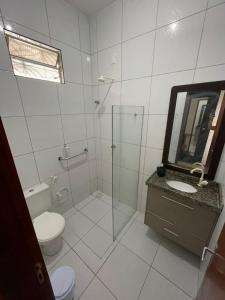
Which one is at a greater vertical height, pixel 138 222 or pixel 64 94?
pixel 64 94

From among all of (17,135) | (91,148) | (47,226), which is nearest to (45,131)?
(17,135)

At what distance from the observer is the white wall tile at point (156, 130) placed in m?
1.62

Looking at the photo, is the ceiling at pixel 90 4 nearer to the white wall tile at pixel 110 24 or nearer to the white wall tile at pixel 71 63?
the white wall tile at pixel 110 24

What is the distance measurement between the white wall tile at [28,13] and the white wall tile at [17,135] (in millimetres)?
919

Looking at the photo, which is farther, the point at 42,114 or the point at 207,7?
the point at 42,114

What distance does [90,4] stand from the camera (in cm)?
161

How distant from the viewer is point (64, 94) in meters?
1.76

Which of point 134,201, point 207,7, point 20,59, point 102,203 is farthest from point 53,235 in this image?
point 207,7

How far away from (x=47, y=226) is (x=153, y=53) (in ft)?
7.40

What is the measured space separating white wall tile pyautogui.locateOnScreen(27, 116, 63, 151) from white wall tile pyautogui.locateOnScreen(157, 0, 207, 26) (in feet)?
5.18

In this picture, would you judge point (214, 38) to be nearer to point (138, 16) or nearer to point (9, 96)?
point (138, 16)

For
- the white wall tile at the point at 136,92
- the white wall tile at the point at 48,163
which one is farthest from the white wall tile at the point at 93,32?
the white wall tile at the point at 48,163

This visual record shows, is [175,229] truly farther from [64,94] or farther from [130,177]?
[64,94]

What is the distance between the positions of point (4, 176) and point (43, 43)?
173cm
